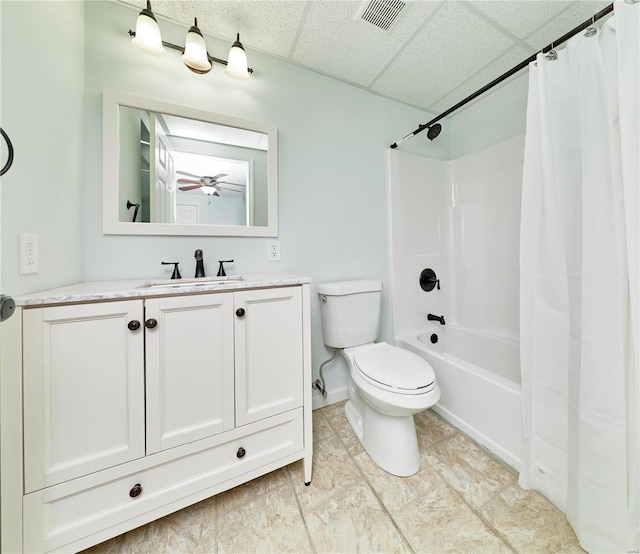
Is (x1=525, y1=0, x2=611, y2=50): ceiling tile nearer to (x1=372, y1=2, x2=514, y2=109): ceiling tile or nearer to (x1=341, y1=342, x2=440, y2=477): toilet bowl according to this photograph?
(x1=372, y1=2, x2=514, y2=109): ceiling tile

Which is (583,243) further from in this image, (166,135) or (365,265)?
(166,135)

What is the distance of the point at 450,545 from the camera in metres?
0.86

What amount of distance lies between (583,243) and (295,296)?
41.2 inches

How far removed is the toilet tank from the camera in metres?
1.46

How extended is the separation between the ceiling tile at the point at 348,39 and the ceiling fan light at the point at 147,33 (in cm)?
70

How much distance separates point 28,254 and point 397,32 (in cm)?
189

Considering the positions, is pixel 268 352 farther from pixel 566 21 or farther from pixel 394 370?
pixel 566 21

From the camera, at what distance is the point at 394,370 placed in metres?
1.19

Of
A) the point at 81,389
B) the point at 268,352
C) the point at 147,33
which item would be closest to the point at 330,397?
the point at 268,352

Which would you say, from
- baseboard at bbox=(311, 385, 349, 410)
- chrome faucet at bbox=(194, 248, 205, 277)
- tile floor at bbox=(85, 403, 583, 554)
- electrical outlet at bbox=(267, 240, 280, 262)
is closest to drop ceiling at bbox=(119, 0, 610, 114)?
electrical outlet at bbox=(267, 240, 280, 262)

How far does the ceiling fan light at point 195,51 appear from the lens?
1.13m

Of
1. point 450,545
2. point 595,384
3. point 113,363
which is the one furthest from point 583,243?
point 113,363

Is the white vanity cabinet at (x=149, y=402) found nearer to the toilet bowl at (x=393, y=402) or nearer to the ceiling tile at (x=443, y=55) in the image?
the toilet bowl at (x=393, y=402)

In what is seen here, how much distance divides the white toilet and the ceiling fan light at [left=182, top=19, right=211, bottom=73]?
1265 mm
